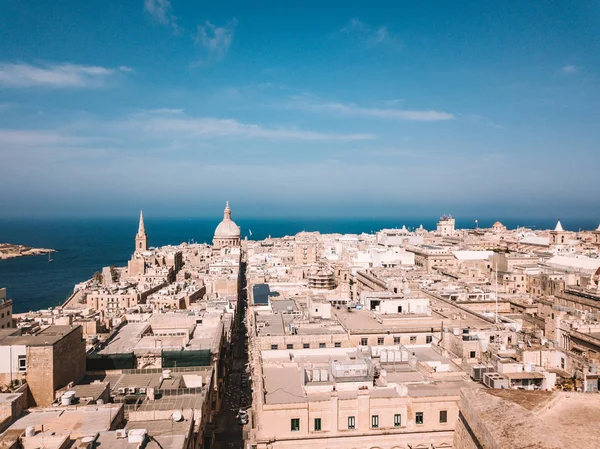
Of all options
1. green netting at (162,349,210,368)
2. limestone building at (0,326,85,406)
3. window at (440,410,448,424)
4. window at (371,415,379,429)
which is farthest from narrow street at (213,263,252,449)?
window at (440,410,448,424)

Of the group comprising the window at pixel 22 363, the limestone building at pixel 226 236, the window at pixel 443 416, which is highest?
the limestone building at pixel 226 236

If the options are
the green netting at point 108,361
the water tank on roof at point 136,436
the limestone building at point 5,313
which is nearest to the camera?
the water tank on roof at point 136,436

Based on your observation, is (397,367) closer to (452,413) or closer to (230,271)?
(452,413)

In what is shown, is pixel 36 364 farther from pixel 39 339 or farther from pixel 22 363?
pixel 39 339

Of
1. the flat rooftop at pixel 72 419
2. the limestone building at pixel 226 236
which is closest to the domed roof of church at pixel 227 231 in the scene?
the limestone building at pixel 226 236

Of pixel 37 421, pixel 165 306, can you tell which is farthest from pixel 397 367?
pixel 165 306

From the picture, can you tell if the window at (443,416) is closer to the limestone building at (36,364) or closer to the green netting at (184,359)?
the green netting at (184,359)

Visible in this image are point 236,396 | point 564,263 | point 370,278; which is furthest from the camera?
point 564,263
